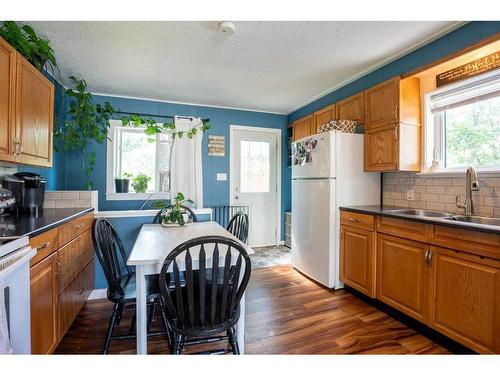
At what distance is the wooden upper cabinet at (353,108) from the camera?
105 inches

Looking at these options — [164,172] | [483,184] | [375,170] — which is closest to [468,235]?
[483,184]

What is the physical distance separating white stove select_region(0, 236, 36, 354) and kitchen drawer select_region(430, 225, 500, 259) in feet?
7.60

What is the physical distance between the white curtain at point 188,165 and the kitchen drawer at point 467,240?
281cm

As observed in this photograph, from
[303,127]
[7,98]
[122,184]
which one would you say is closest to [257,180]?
[303,127]

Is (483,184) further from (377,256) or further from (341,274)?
(341,274)

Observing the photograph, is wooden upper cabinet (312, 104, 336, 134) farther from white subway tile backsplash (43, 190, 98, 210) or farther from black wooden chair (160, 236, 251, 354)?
white subway tile backsplash (43, 190, 98, 210)

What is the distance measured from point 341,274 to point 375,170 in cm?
114

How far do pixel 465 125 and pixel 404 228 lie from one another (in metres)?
1.11

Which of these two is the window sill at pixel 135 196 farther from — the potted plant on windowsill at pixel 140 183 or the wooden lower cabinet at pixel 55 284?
the wooden lower cabinet at pixel 55 284

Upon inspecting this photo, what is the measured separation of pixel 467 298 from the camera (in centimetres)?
149

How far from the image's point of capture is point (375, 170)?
2.50 metres

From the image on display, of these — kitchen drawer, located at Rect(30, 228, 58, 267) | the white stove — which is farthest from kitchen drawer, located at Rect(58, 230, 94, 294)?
the white stove

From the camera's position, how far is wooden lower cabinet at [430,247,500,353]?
137 centimetres

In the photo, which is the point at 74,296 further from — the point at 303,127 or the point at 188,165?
the point at 303,127
